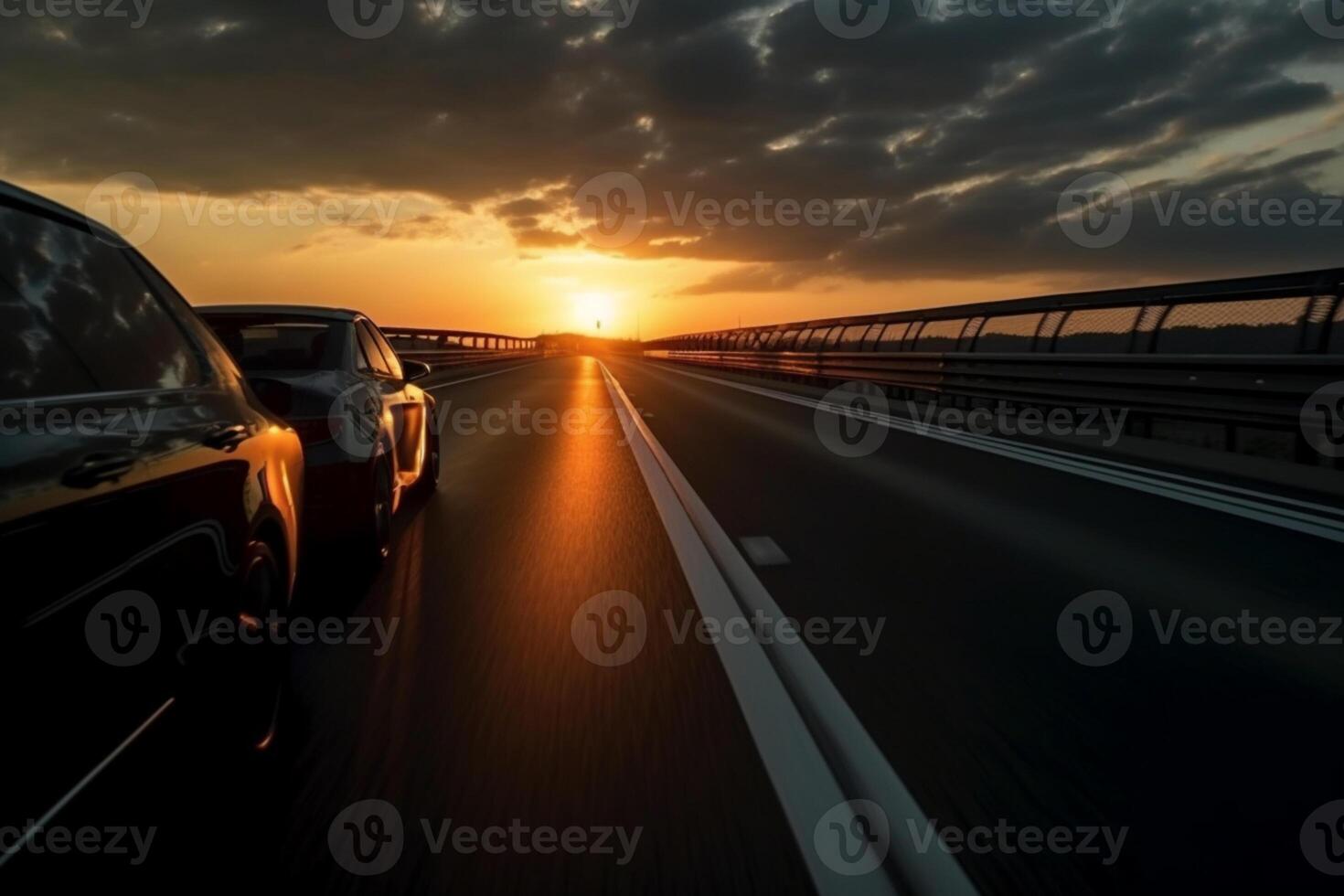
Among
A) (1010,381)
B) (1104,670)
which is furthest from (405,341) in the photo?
(1104,670)

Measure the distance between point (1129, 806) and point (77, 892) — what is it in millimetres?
2842

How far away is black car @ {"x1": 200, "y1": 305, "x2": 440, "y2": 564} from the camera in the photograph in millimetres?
6055

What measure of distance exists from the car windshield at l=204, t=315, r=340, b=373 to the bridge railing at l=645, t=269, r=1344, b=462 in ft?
27.5

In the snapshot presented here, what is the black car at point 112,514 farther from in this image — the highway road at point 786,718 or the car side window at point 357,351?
the car side window at point 357,351

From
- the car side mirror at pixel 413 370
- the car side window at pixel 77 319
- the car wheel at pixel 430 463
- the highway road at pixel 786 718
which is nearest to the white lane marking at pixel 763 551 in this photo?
the highway road at pixel 786 718

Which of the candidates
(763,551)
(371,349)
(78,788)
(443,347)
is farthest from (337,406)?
(443,347)

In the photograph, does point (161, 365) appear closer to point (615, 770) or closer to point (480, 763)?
point (480, 763)

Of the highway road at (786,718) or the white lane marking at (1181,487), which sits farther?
the white lane marking at (1181,487)

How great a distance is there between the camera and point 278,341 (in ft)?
24.0

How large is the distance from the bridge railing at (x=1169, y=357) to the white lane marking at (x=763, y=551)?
5538 mm

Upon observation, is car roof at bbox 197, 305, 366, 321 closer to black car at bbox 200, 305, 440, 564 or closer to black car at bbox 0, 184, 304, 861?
black car at bbox 200, 305, 440, 564

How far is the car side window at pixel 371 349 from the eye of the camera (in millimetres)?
7600

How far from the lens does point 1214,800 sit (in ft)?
10.5

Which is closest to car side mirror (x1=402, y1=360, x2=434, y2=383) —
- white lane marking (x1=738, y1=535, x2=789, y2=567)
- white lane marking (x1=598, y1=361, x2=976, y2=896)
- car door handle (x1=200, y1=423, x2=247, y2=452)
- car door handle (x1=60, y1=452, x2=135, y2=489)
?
white lane marking (x1=738, y1=535, x2=789, y2=567)
